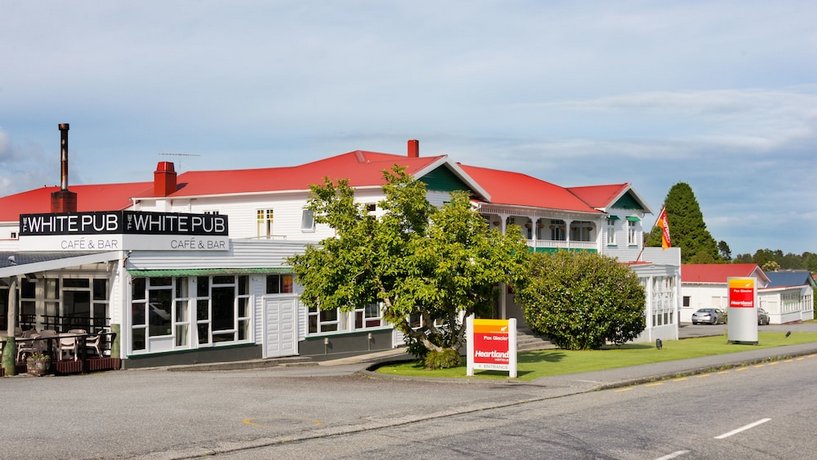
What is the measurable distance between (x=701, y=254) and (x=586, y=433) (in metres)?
84.8

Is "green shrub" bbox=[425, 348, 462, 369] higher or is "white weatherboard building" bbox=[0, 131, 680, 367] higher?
"white weatherboard building" bbox=[0, 131, 680, 367]

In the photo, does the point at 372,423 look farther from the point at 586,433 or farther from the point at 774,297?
the point at 774,297

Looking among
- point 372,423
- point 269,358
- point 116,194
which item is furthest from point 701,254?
point 372,423

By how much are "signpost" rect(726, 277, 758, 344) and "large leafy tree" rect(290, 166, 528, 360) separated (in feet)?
60.5

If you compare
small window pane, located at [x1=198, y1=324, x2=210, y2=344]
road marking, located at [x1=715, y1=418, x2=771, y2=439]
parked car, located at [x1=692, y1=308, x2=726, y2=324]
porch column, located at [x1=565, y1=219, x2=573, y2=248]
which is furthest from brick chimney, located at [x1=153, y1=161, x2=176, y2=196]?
parked car, located at [x1=692, y1=308, x2=726, y2=324]

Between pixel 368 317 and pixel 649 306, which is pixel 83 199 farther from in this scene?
pixel 649 306

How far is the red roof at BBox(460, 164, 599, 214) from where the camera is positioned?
47625mm

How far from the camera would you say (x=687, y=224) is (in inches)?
3824

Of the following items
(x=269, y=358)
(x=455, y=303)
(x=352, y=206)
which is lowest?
(x=269, y=358)

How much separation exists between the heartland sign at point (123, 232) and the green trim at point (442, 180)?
12598 millimetres

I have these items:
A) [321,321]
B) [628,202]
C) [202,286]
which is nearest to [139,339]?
[202,286]

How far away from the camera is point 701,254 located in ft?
309

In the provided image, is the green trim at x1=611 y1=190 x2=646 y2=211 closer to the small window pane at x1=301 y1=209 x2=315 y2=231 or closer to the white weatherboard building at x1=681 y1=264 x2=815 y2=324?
the small window pane at x1=301 y1=209 x2=315 y2=231

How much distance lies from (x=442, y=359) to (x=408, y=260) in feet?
10.2
